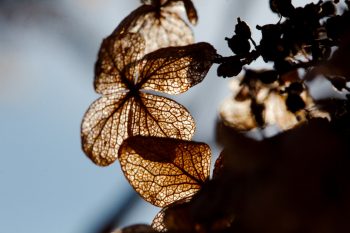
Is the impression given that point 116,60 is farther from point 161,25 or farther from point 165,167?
point 165,167

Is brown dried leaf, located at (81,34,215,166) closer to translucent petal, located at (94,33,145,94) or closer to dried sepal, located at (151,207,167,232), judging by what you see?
translucent petal, located at (94,33,145,94)

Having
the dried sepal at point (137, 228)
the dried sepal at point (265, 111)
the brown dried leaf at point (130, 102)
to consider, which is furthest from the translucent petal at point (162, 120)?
the dried sepal at point (137, 228)

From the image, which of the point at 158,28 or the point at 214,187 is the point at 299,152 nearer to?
the point at 214,187

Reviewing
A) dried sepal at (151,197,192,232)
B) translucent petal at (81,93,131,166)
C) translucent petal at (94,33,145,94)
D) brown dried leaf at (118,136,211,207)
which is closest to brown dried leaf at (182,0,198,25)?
translucent petal at (94,33,145,94)

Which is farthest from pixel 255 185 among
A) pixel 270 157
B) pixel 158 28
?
pixel 158 28

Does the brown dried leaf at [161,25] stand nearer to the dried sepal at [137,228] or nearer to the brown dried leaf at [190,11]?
the brown dried leaf at [190,11]

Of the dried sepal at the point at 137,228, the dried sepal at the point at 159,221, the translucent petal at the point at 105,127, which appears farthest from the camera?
the translucent petal at the point at 105,127

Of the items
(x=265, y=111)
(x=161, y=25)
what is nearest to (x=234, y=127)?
(x=265, y=111)
